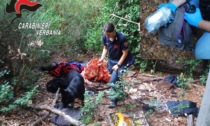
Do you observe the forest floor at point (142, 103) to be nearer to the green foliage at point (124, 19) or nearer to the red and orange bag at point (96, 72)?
the red and orange bag at point (96, 72)

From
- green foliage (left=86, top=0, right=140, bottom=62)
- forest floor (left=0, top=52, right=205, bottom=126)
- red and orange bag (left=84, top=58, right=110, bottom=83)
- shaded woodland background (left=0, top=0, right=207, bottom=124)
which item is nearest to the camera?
forest floor (left=0, top=52, right=205, bottom=126)

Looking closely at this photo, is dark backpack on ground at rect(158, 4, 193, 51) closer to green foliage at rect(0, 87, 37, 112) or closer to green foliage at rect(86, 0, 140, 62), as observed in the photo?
green foliage at rect(86, 0, 140, 62)

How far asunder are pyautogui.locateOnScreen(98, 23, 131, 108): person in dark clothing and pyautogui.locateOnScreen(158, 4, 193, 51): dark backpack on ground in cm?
86

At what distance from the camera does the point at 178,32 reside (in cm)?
540

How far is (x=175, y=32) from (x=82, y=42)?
3.44m

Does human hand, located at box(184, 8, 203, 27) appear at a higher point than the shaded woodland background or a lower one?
higher

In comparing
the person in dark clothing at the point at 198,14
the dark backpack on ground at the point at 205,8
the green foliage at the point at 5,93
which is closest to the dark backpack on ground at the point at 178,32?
the person in dark clothing at the point at 198,14

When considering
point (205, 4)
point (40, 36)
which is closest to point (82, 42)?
point (40, 36)

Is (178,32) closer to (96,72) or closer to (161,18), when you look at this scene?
(161,18)

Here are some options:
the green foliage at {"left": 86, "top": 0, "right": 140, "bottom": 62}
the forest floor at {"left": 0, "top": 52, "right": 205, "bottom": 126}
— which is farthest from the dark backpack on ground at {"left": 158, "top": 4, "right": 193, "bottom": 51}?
the green foliage at {"left": 86, "top": 0, "right": 140, "bottom": 62}

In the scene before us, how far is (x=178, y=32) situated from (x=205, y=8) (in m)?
0.64

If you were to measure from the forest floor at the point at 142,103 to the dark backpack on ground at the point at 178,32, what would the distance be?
0.96m

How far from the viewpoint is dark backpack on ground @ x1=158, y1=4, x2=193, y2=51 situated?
5340mm

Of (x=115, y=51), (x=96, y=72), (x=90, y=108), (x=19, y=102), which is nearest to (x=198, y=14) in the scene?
(x=115, y=51)
